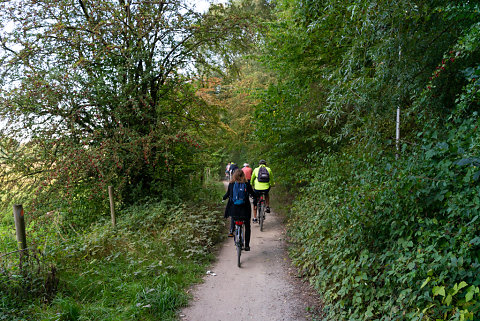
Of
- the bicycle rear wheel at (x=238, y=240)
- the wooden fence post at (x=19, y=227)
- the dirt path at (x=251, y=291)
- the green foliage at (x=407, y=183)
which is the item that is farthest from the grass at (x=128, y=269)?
the green foliage at (x=407, y=183)

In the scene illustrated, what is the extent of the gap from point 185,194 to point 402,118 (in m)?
7.12

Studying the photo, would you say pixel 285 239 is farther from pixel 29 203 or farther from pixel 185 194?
pixel 29 203

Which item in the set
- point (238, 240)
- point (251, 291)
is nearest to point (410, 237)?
point (251, 291)

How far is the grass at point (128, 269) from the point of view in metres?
4.05

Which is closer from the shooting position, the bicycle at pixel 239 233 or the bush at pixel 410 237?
the bush at pixel 410 237

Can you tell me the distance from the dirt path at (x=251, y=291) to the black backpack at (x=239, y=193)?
1.33m

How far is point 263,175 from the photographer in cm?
898

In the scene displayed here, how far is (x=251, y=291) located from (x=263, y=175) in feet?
14.4

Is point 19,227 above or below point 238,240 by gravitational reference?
above

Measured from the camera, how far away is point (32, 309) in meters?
3.95

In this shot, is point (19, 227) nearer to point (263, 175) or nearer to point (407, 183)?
point (407, 183)

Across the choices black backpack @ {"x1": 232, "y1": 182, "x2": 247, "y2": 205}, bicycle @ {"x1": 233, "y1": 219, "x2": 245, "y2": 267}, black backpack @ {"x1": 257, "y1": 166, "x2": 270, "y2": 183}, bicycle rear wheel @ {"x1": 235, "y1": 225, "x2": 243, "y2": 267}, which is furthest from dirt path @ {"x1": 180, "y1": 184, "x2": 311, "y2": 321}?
black backpack @ {"x1": 257, "y1": 166, "x2": 270, "y2": 183}

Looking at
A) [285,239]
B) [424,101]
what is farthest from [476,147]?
[285,239]

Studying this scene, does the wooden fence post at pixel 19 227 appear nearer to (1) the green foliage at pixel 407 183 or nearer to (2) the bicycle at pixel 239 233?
(2) the bicycle at pixel 239 233
